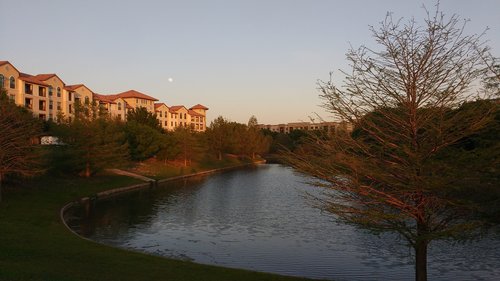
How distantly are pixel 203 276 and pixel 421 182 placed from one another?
8.61m

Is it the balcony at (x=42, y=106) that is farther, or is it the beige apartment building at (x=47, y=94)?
the balcony at (x=42, y=106)

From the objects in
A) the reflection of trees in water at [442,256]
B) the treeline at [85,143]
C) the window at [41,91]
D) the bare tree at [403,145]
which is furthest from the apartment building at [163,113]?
the bare tree at [403,145]

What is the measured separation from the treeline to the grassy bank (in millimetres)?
4901

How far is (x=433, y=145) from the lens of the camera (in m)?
11.0

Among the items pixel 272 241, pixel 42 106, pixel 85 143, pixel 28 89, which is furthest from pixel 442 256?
pixel 42 106

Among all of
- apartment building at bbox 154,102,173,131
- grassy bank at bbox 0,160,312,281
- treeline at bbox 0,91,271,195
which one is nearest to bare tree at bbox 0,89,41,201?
treeline at bbox 0,91,271,195

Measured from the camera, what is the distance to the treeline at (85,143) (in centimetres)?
3061

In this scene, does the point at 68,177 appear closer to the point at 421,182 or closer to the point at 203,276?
the point at 203,276

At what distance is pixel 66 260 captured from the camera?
16.5 metres

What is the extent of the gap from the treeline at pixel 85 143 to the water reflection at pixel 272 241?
6.95 meters

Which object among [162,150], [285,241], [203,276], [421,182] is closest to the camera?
[421,182]

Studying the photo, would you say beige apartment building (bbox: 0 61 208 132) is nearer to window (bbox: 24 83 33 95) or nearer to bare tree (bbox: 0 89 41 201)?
window (bbox: 24 83 33 95)

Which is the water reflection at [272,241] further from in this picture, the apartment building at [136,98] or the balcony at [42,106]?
the apartment building at [136,98]

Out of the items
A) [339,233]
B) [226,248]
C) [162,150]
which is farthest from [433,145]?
[162,150]
